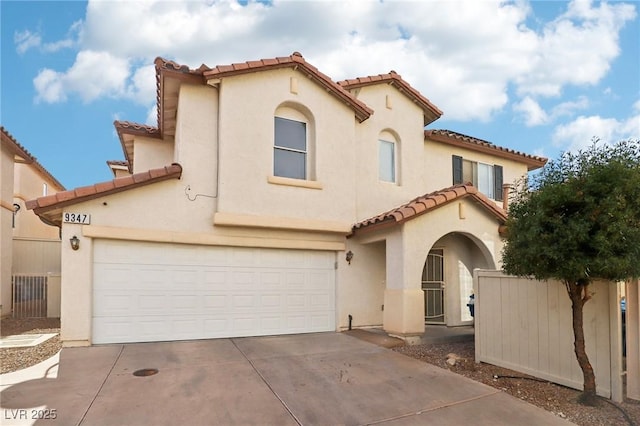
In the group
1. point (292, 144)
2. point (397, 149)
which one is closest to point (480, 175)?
point (397, 149)

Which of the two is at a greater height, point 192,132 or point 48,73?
point 48,73

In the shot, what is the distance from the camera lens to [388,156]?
13047 mm

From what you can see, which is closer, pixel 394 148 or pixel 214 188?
pixel 214 188

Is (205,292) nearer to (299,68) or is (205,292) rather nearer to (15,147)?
(299,68)

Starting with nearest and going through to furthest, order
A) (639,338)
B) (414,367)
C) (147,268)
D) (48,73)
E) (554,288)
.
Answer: (639,338), (554,288), (414,367), (147,268), (48,73)

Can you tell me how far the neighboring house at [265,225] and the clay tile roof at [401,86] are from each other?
0.21ft

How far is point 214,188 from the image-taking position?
10.0 meters

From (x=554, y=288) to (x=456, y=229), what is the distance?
419cm

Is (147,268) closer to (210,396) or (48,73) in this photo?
(210,396)

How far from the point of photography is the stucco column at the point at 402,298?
970 centimetres

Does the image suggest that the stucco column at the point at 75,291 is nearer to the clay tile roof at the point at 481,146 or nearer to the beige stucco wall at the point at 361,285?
the beige stucco wall at the point at 361,285

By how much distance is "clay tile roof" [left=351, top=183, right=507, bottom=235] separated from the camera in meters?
9.75

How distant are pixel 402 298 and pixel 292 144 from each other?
520 cm

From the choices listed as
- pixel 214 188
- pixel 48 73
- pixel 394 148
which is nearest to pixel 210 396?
pixel 214 188
